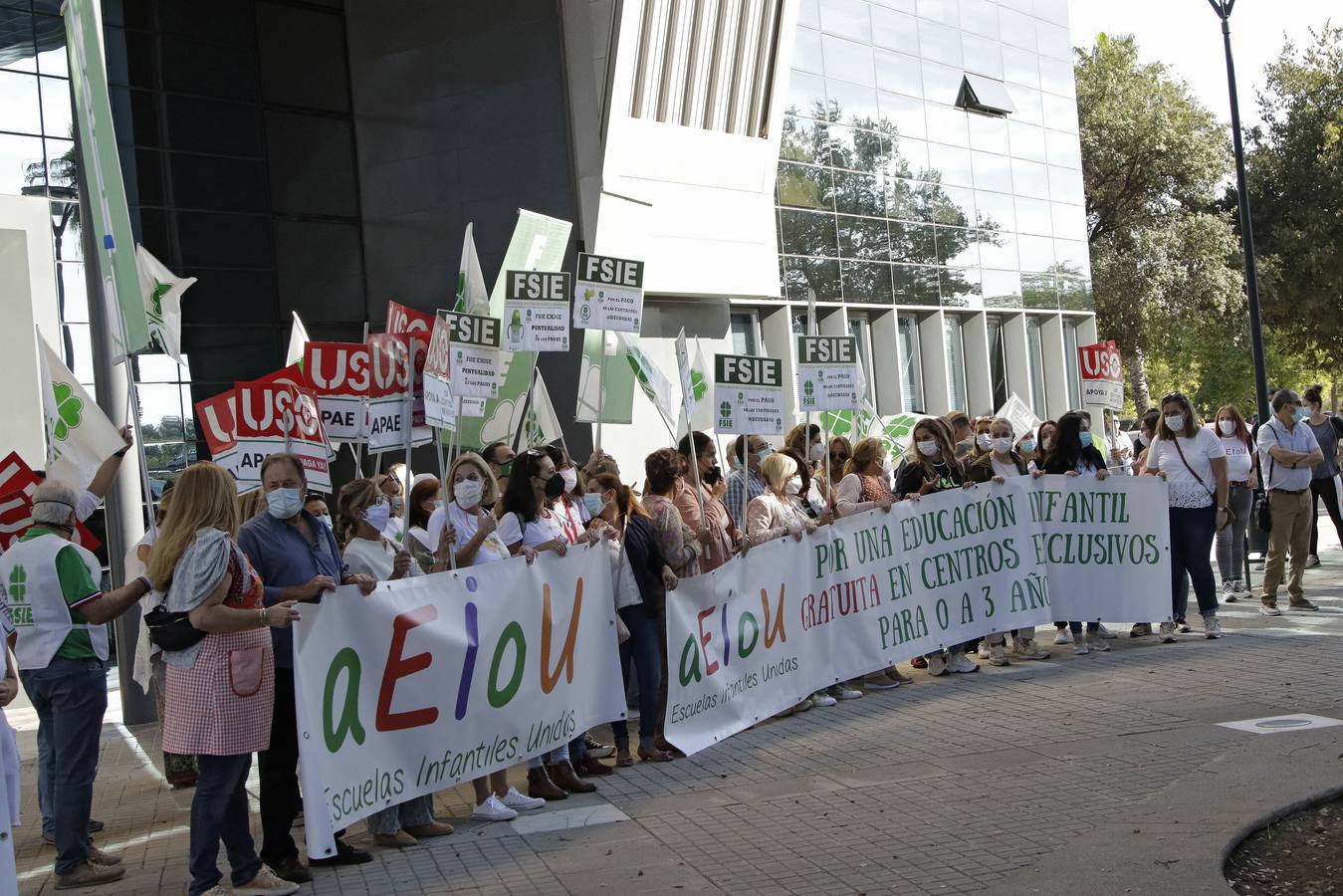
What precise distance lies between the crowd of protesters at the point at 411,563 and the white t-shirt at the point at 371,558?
0.01 metres

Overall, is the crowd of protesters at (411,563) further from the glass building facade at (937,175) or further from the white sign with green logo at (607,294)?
the glass building facade at (937,175)

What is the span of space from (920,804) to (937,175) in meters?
28.8

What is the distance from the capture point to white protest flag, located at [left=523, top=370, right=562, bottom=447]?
1367cm

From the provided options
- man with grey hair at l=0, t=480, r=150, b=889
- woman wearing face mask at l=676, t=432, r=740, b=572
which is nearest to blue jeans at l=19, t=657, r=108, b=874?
man with grey hair at l=0, t=480, r=150, b=889

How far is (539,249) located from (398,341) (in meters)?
9.14

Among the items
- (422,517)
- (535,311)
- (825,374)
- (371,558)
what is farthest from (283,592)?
(825,374)

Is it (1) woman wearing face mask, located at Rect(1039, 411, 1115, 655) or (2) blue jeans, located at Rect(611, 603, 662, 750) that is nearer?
(2) blue jeans, located at Rect(611, 603, 662, 750)

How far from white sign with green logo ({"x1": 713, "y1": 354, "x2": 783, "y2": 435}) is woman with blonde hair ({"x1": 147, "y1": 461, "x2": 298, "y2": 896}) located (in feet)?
14.5

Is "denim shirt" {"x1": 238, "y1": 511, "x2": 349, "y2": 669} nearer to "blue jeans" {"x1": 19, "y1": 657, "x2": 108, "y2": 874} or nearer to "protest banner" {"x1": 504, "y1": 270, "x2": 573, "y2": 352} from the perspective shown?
"blue jeans" {"x1": 19, "y1": 657, "x2": 108, "y2": 874}

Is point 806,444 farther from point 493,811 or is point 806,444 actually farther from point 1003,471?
point 493,811

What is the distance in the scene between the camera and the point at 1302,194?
46125 millimetres

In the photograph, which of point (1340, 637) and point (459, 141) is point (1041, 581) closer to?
point (1340, 637)

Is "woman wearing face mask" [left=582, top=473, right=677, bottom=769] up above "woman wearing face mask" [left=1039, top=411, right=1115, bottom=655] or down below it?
below

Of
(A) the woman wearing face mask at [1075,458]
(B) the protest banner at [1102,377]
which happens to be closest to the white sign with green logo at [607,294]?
(A) the woman wearing face mask at [1075,458]
